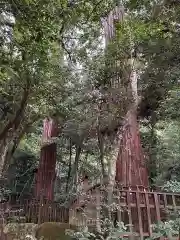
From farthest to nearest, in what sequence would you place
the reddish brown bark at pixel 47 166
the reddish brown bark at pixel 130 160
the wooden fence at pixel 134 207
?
the reddish brown bark at pixel 47 166 < the reddish brown bark at pixel 130 160 < the wooden fence at pixel 134 207

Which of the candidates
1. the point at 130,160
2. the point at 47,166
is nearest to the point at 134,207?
the point at 130,160

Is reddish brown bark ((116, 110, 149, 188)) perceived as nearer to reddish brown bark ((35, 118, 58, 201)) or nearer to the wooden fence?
the wooden fence

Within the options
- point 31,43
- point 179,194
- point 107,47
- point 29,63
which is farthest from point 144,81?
point 31,43

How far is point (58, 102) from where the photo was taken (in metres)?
8.14

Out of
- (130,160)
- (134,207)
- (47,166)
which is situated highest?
(47,166)

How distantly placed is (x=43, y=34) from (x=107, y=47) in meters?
3.80

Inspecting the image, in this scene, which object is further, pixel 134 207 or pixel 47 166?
pixel 47 166

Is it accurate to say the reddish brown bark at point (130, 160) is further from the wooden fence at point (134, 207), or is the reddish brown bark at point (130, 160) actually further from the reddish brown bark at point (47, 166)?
the reddish brown bark at point (47, 166)

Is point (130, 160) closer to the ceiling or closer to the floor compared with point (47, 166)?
closer to the floor

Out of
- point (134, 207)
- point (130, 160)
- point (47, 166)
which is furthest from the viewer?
point (47, 166)

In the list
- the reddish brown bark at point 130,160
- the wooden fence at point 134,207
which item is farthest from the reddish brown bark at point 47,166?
the wooden fence at point 134,207

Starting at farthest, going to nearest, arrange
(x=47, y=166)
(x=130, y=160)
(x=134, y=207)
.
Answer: (x=47, y=166)
(x=130, y=160)
(x=134, y=207)

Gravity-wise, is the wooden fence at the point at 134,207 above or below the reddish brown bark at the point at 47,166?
below

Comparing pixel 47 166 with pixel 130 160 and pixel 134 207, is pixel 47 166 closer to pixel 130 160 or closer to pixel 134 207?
pixel 130 160
